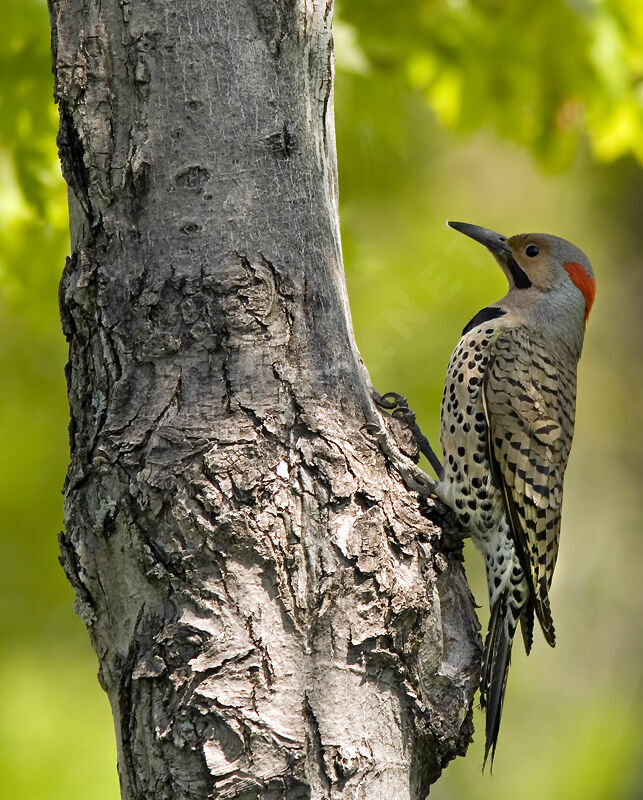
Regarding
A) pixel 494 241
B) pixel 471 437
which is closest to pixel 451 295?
pixel 494 241

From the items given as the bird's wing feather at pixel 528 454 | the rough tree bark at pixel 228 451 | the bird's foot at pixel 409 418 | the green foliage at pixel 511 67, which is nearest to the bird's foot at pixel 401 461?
the rough tree bark at pixel 228 451

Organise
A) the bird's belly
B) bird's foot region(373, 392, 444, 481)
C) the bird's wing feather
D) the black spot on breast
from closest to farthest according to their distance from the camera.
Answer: bird's foot region(373, 392, 444, 481) → the bird's belly → the bird's wing feather → the black spot on breast

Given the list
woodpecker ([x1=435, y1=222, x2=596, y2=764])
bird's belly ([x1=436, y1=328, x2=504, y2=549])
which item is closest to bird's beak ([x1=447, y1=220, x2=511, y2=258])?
woodpecker ([x1=435, y1=222, x2=596, y2=764])

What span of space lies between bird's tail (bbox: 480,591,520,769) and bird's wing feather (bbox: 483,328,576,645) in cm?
13

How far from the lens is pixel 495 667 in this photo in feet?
12.2

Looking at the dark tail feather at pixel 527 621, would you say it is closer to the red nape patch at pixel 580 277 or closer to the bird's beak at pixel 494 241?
the red nape patch at pixel 580 277

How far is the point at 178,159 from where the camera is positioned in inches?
105

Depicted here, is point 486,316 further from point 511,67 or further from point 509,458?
point 511,67

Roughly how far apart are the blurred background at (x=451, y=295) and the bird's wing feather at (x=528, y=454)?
1.26 metres

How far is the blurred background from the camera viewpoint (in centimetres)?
491

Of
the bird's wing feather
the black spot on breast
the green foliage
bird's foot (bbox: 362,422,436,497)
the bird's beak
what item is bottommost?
bird's foot (bbox: 362,422,436,497)

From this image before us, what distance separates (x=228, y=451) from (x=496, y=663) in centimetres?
172

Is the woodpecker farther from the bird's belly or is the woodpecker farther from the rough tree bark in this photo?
the rough tree bark

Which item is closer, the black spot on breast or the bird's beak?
the black spot on breast
